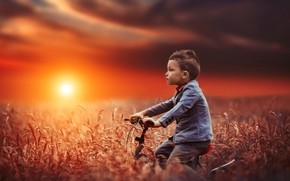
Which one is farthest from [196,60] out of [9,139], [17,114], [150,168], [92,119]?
[17,114]

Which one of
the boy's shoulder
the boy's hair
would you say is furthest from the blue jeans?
the boy's hair

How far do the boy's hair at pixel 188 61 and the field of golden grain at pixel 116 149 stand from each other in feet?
2.79

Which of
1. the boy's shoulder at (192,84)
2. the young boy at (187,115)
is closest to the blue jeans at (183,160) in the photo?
the young boy at (187,115)

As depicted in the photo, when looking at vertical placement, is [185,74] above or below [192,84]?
above

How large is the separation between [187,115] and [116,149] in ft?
3.98

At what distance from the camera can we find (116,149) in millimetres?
5062

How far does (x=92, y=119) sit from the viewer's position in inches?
249

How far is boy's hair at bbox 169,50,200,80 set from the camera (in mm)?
4223

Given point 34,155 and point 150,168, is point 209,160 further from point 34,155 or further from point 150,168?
point 34,155

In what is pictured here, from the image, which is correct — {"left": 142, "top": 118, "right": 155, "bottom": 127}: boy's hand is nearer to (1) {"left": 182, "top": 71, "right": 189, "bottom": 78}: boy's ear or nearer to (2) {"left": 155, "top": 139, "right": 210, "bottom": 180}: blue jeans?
(2) {"left": 155, "top": 139, "right": 210, "bottom": 180}: blue jeans

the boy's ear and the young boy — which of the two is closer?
the young boy

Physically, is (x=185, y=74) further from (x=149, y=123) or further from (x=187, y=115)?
(x=149, y=123)

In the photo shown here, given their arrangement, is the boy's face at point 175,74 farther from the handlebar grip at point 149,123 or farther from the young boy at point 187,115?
the handlebar grip at point 149,123

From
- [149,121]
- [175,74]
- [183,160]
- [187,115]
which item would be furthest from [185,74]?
[183,160]
